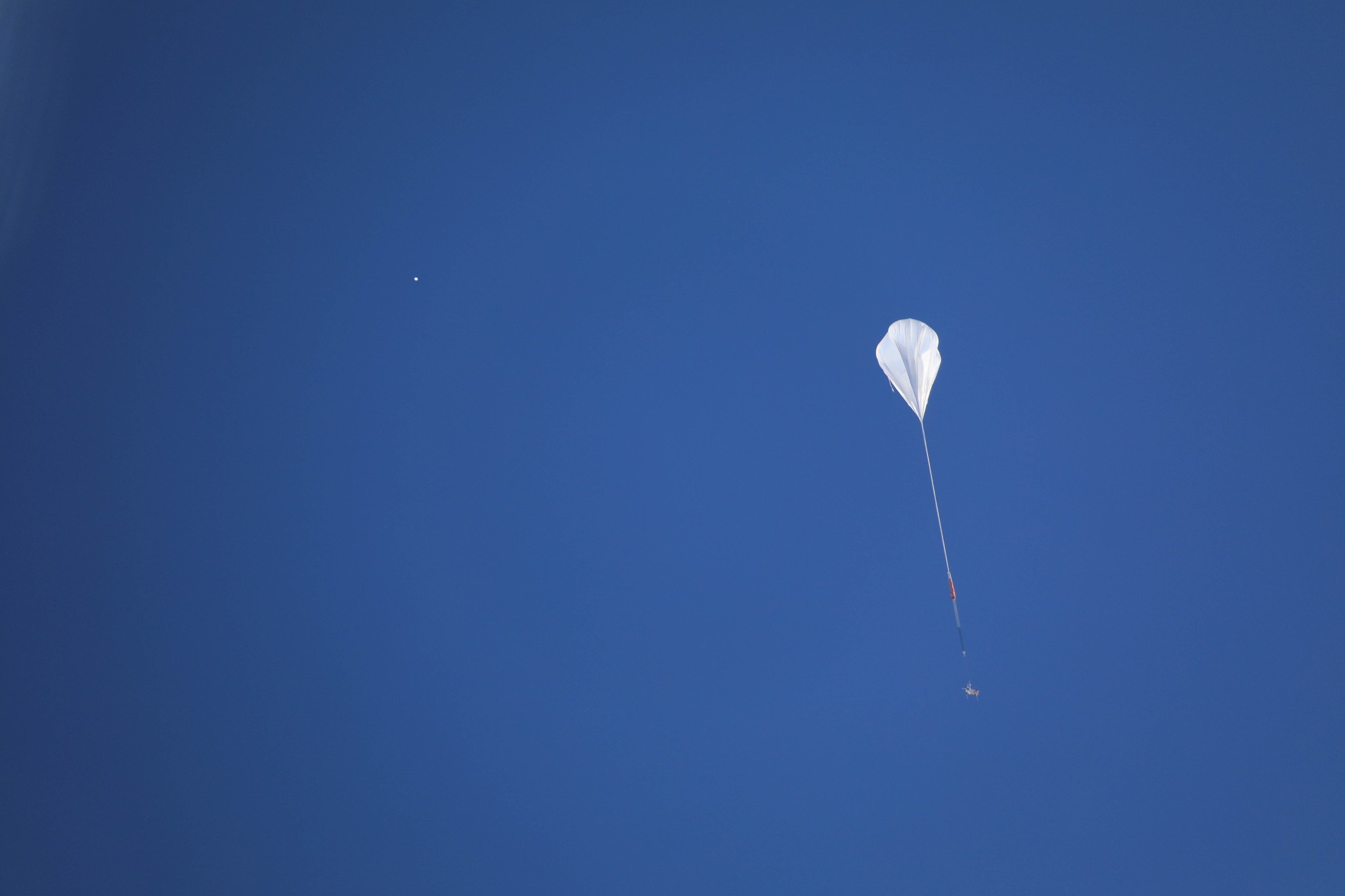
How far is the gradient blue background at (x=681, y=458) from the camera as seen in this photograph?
3.90 meters

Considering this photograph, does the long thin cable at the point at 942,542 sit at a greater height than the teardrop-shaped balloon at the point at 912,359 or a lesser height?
lesser

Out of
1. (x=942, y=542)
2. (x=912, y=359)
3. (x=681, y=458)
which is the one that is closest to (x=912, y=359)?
(x=912, y=359)

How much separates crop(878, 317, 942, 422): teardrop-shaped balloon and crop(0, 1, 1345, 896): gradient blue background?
0.30 metres

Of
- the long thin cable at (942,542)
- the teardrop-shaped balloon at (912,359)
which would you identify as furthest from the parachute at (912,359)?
the long thin cable at (942,542)

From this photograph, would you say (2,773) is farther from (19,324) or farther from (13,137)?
(13,137)

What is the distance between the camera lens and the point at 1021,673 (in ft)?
12.7

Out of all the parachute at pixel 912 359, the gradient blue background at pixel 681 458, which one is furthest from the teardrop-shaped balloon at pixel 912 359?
the gradient blue background at pixel 681 458

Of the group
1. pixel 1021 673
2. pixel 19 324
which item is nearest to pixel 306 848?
pixel 19 324

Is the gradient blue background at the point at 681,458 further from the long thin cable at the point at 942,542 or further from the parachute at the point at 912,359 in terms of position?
the parachute at the point at 912,359

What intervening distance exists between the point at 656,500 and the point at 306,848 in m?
1.77

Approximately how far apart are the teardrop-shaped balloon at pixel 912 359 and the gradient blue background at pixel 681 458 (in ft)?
0.98

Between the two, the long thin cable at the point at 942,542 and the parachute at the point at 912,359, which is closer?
the parachute at the point at 912,359

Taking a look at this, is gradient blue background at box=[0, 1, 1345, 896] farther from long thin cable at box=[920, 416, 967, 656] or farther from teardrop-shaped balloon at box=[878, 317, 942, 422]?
teardrop-shaped balloon at box=[878, 317, 942, 422]

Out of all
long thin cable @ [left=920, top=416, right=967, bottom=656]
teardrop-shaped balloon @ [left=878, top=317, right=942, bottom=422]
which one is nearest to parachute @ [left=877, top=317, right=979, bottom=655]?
teardrop-shaped balloon @ [left=878, top=317, right=942, bottom=422]
